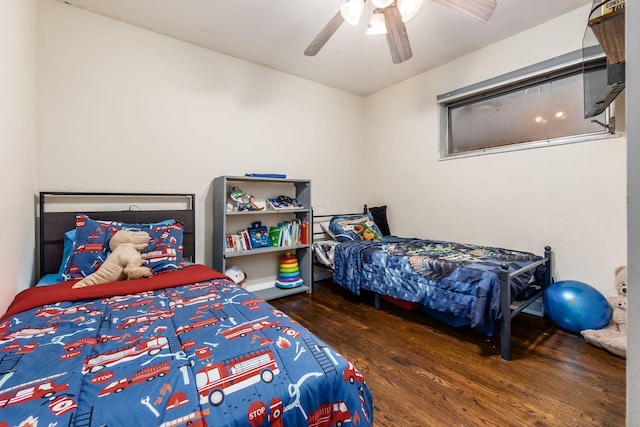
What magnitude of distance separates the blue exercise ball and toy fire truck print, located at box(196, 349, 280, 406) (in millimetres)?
2322

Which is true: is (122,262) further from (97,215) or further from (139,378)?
(139,378)

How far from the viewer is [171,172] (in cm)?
261

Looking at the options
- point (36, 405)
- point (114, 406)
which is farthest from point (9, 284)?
point (114, 406)

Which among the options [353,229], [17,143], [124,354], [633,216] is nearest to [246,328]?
[124,354]

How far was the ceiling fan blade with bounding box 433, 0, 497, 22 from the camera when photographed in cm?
161

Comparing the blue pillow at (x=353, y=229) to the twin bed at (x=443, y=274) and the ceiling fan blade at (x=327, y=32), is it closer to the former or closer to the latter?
the twin bed at (x=443, y=274)

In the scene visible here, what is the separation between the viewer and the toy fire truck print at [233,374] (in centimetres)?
77

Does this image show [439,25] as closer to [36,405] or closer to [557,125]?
[557,125]

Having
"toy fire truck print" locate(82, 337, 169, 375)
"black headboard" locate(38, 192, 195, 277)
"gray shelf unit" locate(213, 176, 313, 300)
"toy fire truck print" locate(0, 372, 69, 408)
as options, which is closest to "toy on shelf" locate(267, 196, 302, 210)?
"gray shelf unit" locate(213, 176, 313, 300)

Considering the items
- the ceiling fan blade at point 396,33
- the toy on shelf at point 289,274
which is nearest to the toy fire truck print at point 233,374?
the ceiling fan blade at point 396,33

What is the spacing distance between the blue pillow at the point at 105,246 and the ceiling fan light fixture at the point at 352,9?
195 cm

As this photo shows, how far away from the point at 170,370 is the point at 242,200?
213 cm

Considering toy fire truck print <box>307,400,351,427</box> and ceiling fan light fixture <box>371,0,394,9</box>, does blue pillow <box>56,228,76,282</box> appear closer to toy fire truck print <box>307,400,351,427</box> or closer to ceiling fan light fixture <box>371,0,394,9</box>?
toy fire truck print <box>307,400,351,427</box>

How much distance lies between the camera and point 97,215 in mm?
2227
